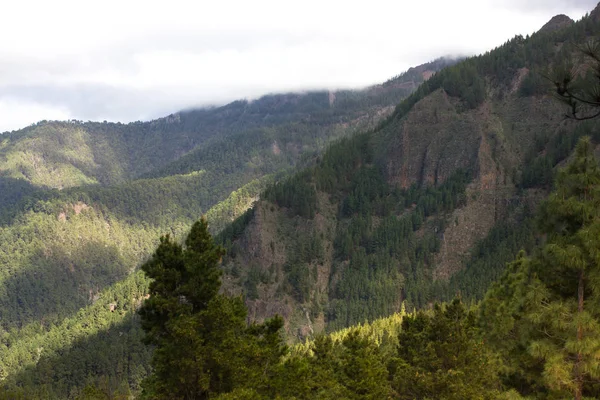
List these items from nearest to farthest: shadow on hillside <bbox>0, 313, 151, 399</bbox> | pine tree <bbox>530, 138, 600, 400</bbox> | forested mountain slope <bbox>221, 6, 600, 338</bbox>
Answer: pine tree <bbox>530, 138, 600, 400</bbox>
shadow on hillside <bbox>0, 313, 151, 399</bbox>
forested mountain slope <bbox>221, 6, 600, 338</bbox>

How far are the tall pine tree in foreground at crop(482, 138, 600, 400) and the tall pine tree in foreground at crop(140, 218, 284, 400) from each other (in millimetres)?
14915

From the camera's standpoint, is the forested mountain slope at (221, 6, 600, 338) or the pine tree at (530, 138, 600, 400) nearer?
the pine tree at (530, 138, 600, 400)

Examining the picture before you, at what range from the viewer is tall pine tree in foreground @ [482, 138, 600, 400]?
2320 cm

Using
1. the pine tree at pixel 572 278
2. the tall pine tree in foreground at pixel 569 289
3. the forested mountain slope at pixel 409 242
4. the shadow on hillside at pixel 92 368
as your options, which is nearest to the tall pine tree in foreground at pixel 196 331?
the tall pine tree in foreground at pixel 569 289

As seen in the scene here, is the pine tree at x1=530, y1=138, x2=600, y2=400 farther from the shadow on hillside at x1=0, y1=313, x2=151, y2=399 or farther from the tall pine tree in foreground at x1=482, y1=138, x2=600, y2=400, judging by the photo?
the shadow on hillside at x1=0, y1=313, x2=151, y2=399

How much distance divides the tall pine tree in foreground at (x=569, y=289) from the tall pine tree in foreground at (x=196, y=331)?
14.9m

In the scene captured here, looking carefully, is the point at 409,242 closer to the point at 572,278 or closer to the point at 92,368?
the point at 92,368

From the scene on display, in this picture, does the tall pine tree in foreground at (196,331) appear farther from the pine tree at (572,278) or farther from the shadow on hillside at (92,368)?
the shadow on hillside at (92,368)

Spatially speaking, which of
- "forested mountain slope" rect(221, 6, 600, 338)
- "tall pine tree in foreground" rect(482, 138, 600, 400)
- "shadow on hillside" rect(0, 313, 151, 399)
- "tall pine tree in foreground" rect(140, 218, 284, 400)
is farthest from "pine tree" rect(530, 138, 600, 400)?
"shadow on hillside" rect(0, 313, 151, 399)

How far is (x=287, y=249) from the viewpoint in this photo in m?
184

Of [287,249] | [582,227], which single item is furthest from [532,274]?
[287,249]

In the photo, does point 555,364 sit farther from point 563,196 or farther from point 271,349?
point 271,349

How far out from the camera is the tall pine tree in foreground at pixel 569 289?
76.1 ft

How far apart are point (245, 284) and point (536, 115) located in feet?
433
